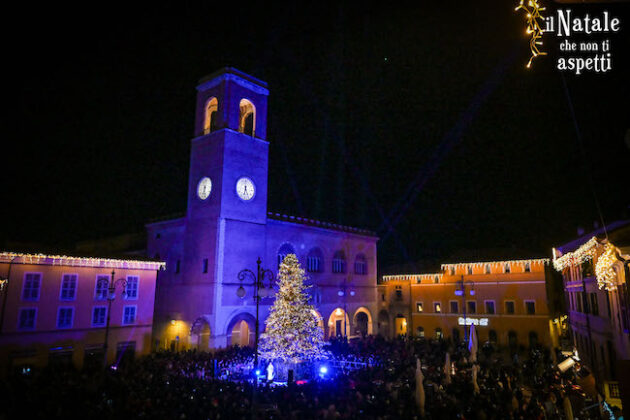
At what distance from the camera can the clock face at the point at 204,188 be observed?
32.3m

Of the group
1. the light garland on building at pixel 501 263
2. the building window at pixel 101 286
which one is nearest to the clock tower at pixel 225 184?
the building window at pixel 101 286

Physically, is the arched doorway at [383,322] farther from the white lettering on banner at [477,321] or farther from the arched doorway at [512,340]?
the arched doorway at [512,340]

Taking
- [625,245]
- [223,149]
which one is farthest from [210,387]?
[223,149]

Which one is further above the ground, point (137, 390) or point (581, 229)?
point (581, 229)

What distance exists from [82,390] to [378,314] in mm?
37464

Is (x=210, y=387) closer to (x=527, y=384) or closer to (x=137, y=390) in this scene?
(x=137, y=390)

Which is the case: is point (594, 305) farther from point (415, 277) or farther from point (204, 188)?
point (204, 188)

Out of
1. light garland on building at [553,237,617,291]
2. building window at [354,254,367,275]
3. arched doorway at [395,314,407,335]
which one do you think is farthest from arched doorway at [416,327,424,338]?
light garland on building at [553,237,617,291]

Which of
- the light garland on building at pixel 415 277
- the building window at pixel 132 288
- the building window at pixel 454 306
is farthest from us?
the light garland on building at pixel 415 277

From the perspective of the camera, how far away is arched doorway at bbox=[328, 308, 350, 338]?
133 feet

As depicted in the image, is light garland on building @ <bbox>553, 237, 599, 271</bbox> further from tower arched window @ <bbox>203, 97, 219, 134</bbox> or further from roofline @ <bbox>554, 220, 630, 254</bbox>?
tower arched window @ <bbox>203, 97, 219, 134</bbox>

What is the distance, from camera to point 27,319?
23688 millimetres

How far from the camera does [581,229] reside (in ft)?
117

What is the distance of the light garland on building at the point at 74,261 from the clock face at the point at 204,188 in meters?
6.16
